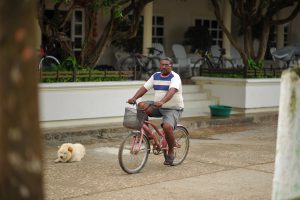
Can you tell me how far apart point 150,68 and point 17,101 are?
13.7m

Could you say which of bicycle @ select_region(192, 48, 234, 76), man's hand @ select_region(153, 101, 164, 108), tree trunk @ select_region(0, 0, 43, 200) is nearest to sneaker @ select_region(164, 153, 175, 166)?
man's hand @ select_region(153, 101, 164, 108)

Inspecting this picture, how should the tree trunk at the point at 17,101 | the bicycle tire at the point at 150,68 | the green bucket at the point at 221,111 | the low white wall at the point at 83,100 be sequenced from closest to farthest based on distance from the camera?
the tree trunk at the point at 17,101
the low white wall at the point at 83,100
the green bucket at the point at 221,111
the bicycle tire at the point at 150,68

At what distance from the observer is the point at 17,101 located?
7.93ft

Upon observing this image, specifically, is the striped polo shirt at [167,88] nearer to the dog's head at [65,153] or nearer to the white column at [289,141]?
the dog's head at [65,153]

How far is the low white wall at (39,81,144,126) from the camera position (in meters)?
10.7

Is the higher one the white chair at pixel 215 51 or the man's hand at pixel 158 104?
the white chair at pixel 215 51

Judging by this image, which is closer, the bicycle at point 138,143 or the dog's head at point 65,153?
the bicycle at point 138,143

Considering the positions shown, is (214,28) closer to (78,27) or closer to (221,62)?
(221,62)

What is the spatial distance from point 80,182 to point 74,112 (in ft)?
12.4

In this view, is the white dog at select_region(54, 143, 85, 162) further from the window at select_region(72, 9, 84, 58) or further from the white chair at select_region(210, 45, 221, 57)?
the white chair at select_region(210, 45, 221, 57)

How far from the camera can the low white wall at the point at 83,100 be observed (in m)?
10.7

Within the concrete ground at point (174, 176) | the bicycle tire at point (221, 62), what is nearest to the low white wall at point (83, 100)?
the concrete ground at point (174, 176)

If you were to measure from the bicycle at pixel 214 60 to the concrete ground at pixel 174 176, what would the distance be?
5.76 metres

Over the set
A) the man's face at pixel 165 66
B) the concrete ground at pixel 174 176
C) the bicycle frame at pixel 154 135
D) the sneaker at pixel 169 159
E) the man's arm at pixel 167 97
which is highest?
the man's face at pixel 165 66
